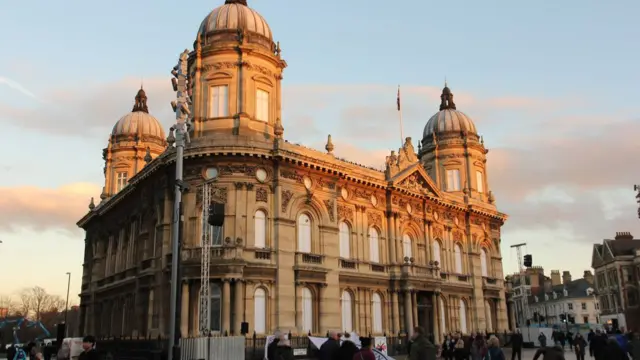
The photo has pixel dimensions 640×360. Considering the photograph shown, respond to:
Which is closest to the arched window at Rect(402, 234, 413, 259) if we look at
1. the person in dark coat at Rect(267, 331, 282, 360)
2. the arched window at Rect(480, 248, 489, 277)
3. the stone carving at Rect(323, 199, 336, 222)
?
the stone carving at Rect(323, 199, 336, 222)

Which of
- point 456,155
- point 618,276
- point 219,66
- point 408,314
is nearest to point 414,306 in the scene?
point 408,314

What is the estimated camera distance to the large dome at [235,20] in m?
37.8

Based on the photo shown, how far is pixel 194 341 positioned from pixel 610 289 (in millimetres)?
81970

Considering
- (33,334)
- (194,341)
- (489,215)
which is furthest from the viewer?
(33,334)

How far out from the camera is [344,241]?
3941 centimetres

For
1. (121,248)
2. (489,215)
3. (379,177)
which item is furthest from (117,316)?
(489,215)

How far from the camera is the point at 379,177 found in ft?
139

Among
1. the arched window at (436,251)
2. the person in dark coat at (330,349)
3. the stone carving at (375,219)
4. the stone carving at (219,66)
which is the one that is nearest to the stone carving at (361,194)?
the stone carving at (375,219)

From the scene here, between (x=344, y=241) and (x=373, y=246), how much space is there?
10.0 feet

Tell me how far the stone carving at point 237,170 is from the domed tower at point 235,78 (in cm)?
211

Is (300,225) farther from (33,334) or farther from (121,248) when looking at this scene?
(33,334)

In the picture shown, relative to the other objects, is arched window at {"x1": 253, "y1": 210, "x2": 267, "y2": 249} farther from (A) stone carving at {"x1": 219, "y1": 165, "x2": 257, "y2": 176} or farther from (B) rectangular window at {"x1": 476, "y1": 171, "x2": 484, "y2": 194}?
(B) rectangular window at {"x1": 476, "y1": 171, "x2": 484, "y2": 194}

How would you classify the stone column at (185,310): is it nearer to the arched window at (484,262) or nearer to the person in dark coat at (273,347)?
the person in dark coat at (273,347)

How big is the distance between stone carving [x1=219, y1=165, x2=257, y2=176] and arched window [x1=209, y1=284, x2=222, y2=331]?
6550mm
